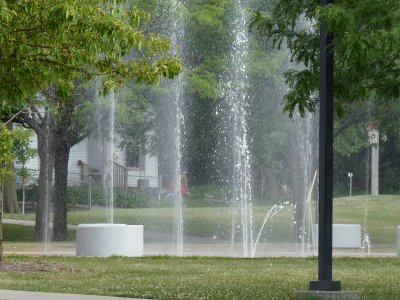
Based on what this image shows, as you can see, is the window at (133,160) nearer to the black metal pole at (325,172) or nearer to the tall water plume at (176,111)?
the tall water plume at (176,111)

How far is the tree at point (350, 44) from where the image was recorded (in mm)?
11773

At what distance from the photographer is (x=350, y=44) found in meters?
11.7

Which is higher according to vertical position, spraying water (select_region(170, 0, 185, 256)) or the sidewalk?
spraying water (select_region(170, 0, 185, 256))

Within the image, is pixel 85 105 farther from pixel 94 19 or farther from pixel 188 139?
pixel 94 19

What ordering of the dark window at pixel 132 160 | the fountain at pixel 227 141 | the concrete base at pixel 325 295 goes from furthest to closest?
the dark window at pixel 132 160, the fountain at pixel 227 141, the concrete base at pixel 325 295

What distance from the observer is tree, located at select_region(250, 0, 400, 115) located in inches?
464

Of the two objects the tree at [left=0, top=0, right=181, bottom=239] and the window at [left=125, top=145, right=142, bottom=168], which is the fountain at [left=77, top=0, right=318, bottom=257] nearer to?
the window at [left=125, top=145, right=142, bottom=168]

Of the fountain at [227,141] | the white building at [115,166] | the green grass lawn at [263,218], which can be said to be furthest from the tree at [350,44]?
the white building at [115,166]

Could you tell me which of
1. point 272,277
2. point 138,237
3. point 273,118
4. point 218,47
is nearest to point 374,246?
point 273,118

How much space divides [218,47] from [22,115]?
228 inches

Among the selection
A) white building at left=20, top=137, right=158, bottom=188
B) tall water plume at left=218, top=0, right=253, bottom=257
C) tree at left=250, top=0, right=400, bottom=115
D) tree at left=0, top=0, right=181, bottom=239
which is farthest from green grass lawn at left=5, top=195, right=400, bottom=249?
tree at left=0, top=0, right=181, bottom=239

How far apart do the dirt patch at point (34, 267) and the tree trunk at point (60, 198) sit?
1205 cm

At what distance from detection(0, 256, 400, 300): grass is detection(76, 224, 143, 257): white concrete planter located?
2.82 ft

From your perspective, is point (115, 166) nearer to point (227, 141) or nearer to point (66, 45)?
point (227, 141)
